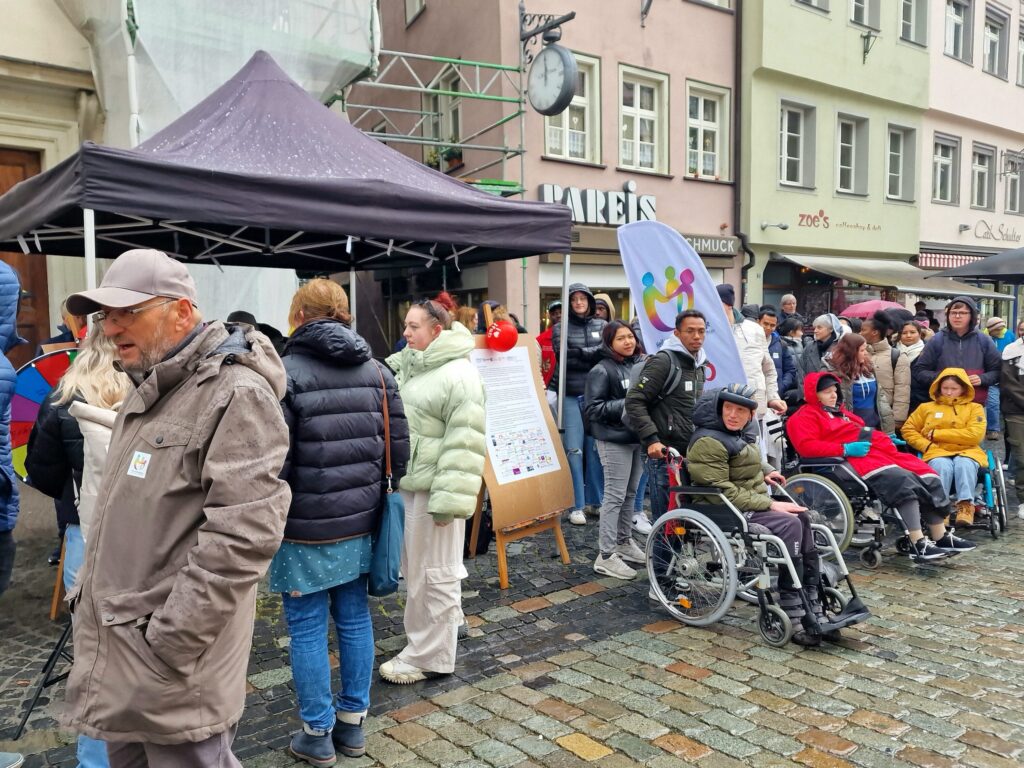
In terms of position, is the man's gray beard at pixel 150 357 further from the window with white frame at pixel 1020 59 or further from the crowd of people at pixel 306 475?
the window with white frame at pixel 1020 59

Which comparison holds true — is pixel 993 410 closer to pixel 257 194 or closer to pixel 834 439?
pixel 834 439

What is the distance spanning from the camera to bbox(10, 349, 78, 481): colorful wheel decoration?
420cm

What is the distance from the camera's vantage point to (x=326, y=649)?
9.77 feet

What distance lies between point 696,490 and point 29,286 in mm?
6542

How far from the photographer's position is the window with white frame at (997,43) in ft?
69.2

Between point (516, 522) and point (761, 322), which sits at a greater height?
point (761, 322)

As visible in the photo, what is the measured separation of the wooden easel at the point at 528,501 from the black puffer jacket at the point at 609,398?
339 mm

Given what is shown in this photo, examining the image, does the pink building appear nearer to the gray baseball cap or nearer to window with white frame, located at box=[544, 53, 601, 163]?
window with white frame, located at box=[544, 53, 601, 163]

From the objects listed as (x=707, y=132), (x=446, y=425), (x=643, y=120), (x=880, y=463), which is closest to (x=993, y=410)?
(x=880, y=463)

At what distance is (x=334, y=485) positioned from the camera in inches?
114

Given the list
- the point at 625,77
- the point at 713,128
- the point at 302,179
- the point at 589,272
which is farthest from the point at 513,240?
the point at 713,128

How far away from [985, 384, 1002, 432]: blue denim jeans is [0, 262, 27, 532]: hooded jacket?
789cm

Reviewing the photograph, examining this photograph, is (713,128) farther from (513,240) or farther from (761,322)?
(513,240)

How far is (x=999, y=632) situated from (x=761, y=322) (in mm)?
4391
